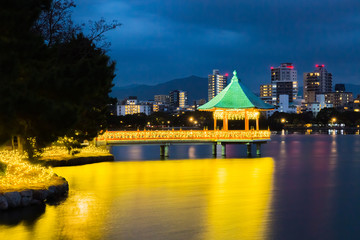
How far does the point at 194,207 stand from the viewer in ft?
60.5

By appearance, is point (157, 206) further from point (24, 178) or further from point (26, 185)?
point (24, 178)

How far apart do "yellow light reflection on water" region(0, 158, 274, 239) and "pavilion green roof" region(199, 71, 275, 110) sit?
29.6 ft

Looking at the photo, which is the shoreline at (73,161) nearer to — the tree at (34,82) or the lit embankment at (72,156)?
the lit embankment at (72,156)

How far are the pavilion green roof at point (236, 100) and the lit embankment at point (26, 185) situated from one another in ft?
67.4

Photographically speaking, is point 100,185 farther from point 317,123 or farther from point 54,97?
point 317,123

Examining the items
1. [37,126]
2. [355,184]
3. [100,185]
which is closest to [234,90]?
[355,184]

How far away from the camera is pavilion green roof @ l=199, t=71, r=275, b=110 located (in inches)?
1519

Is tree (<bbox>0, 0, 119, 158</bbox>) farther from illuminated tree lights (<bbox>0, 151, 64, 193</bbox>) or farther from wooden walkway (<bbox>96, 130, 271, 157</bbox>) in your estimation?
wooden walkway (<bbox>96, 130, 271, 157</bbox>)

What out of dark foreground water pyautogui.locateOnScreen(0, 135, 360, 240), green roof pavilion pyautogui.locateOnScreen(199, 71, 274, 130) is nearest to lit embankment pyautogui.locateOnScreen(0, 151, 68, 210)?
dark foreground water pyautogui.locateOnScreen(0, 135, 360, 240)

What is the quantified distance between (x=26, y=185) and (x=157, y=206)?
199 inches

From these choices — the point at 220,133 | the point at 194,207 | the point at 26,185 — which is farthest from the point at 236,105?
the point at 26,185

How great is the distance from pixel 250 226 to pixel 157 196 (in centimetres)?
642

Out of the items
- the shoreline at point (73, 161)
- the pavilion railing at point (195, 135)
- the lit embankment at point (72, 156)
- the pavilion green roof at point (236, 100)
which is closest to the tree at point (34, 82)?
the shoreline at point (73, 161)

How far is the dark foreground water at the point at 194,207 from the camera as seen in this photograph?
14359 mm
